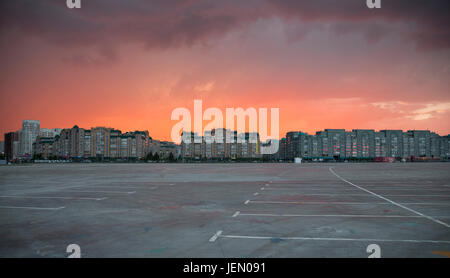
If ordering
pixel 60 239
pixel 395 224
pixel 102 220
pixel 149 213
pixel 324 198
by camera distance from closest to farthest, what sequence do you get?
pixel 60 239 < pixel 395 224 < pixel 102 220 < pixel 149 213 < pixel 324 198

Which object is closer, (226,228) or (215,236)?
(215,236)

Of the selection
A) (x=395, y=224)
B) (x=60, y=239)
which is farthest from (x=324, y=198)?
(x=60, y=239)

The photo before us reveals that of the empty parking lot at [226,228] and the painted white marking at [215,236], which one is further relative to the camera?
the painted white marking at [215,236]

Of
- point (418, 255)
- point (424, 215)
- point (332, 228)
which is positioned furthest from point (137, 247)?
point (424, 215)

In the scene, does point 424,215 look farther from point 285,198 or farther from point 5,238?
point 5,238

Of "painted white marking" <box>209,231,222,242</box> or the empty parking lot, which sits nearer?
the empty parking lot

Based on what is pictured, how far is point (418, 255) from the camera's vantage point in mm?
6898

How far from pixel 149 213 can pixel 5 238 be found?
4874 millimetres

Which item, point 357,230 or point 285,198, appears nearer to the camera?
point 357,230
